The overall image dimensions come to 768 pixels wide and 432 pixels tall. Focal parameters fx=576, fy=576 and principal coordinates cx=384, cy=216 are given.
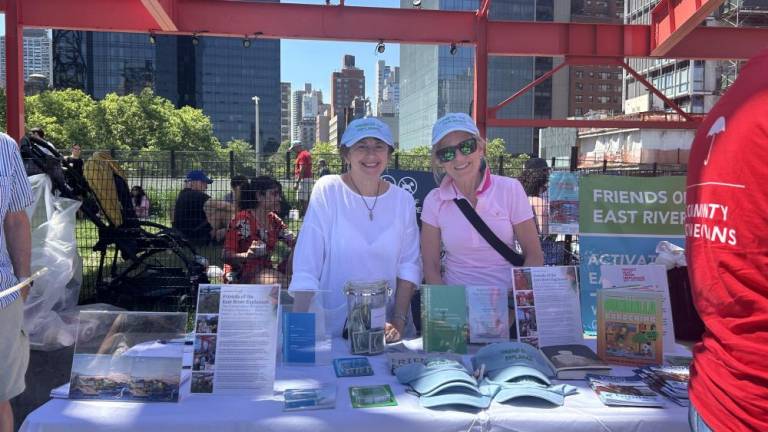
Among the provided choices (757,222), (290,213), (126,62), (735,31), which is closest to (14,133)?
(290,213)

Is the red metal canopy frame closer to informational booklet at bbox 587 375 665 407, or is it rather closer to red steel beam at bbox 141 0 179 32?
red steel beam at bbox 141 0 179 32

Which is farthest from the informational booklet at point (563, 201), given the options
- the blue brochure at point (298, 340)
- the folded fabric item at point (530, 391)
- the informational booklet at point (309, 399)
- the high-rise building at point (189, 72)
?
the high-rise building at point (189, 72)

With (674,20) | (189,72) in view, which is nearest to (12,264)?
(674,20)

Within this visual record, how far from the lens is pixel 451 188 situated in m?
2.97

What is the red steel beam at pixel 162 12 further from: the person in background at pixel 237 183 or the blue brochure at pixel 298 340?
the blue brochure at pixel 298 340

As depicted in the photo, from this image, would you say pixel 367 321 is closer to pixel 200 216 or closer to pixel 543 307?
pixel 543 307

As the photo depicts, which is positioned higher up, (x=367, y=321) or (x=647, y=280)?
(x=647, y=280)

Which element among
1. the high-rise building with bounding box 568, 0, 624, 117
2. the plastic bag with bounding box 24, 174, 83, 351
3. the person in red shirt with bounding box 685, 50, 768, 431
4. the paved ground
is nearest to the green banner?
the person in red shirt with bounding box 685, 50, 768, 431

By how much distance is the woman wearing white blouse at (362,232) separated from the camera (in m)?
2.79

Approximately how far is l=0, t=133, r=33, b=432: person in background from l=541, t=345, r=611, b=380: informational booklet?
2.25 metres

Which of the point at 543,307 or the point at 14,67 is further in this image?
the point at 14,67

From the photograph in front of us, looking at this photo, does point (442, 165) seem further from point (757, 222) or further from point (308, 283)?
point (757, 222)

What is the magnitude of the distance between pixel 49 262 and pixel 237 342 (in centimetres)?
337

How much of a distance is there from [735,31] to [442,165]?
7.41 m
